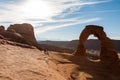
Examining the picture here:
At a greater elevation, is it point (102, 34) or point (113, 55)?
point (102, 34)

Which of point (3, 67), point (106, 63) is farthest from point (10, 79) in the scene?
point (106, 63)

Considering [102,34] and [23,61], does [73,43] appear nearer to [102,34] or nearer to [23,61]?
[102,34]

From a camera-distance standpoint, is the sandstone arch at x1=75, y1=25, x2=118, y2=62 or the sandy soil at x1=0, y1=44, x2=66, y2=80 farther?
the sandstone arch at x1=75, y1=25, x2=118, y2=62

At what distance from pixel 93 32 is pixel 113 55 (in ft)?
16.4

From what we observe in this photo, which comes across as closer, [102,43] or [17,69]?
[17,69]

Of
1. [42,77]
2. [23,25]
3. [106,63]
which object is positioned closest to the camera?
[42,77]

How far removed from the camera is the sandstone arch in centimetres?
3027

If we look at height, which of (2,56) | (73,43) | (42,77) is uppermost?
(2,56)

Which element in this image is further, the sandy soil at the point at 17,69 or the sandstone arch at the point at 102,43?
the sandstone arch at the point at 102,43

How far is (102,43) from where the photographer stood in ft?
105

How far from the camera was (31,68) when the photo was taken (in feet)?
27.5

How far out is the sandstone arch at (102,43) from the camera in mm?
30266

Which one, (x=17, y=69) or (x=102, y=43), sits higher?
(x=17, y=69)

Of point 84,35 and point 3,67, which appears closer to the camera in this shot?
point 3,67
